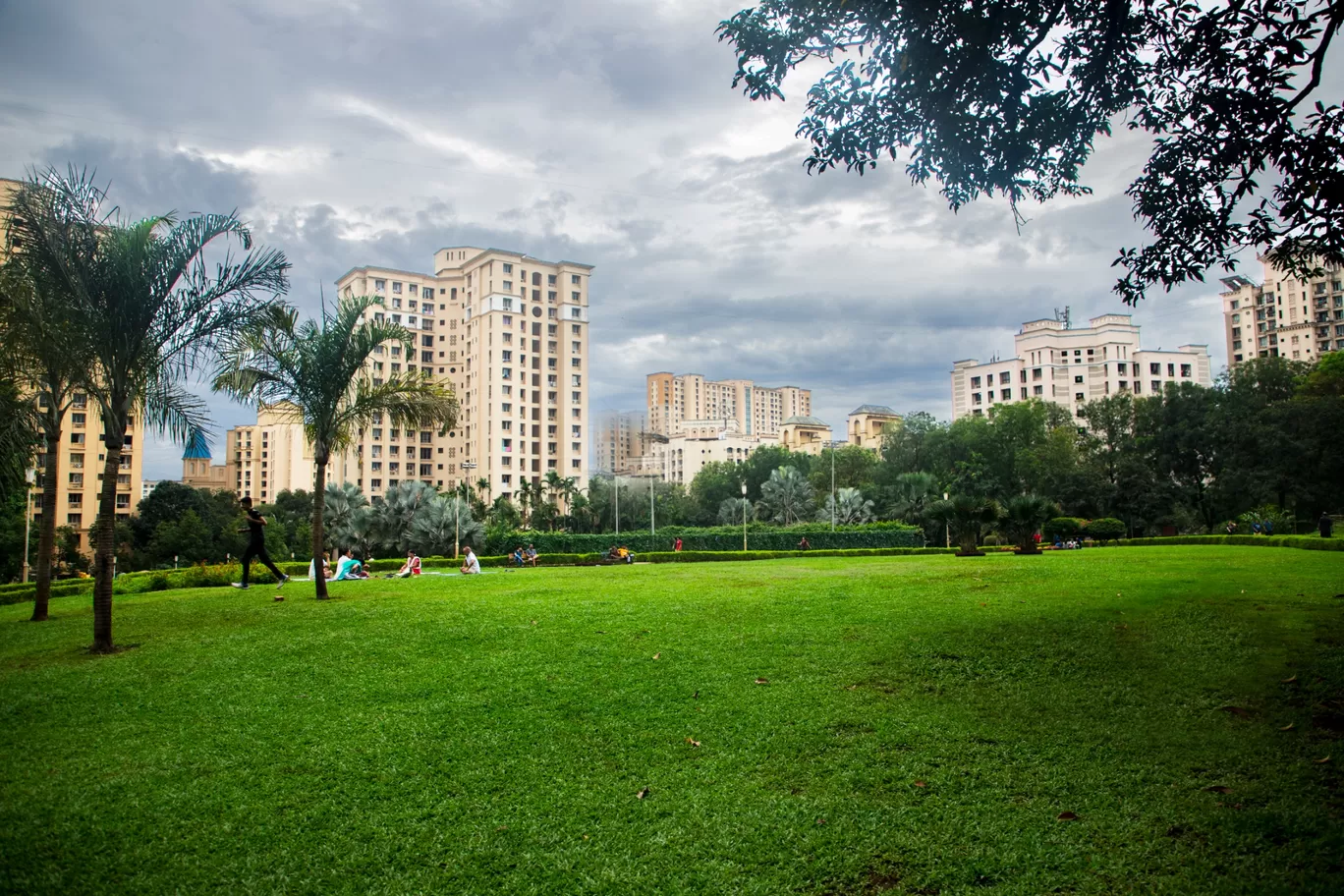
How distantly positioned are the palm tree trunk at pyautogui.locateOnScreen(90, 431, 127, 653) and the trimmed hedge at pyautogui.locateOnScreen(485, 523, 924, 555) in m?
33.1

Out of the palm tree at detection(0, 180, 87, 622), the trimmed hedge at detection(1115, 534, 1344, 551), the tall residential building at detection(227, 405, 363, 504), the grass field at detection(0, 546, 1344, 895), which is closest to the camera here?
the grass field at detection(0, 546, 1344, 895)

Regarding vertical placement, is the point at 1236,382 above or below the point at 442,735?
above

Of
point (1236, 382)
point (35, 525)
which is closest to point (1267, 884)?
point (1236, 382)

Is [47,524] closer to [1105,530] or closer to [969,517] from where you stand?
[969,517]

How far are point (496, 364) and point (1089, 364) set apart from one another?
226 feet

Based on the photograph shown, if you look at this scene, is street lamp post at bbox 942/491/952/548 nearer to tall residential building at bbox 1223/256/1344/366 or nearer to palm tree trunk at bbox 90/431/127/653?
palm tree trunk at bbox 90/431/127/653

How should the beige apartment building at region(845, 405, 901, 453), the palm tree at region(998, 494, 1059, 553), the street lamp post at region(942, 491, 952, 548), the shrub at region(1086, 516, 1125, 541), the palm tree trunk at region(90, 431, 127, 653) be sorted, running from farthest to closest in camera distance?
1. the beige apartment building at region(845, 405, 901, 453)
2. the street lamp post at region(942, 491, 952, 548)
3. the shrub at region(1086, 516, 1125, 541)
4. the palm tree at region(998, 494, 1059, 553)
5. the palm tree trunk at region(90, 431, 127, 653)

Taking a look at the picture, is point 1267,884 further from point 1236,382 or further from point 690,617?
point 1236,382

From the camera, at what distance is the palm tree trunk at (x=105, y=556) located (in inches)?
376

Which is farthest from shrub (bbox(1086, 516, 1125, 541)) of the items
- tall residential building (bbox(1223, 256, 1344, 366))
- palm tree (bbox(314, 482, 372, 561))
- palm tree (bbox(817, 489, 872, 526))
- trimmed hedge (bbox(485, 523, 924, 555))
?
tall residential building (bbox(1223, 256, 1344, 366))

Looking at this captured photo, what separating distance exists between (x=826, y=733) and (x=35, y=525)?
65513 mm

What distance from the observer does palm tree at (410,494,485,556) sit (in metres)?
42.9

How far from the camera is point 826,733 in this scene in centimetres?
652

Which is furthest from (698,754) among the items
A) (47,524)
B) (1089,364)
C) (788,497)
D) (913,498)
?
(1089,364)
